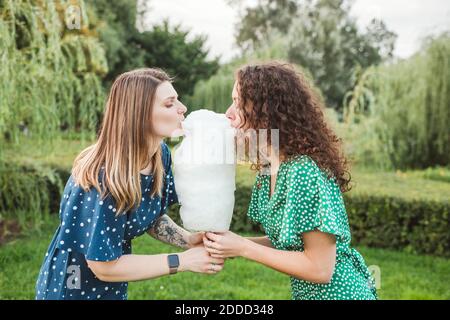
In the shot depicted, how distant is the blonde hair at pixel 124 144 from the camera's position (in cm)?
195

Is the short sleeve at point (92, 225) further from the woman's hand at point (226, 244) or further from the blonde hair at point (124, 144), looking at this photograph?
the woman's hand at point (226, 244)

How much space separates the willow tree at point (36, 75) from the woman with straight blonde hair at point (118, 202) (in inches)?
132

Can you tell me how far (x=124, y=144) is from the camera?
2031 millimetres

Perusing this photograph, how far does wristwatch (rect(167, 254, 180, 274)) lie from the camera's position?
2.08 m

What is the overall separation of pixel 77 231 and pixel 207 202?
0.49m

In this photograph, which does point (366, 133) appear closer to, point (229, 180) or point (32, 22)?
point (32, 22)

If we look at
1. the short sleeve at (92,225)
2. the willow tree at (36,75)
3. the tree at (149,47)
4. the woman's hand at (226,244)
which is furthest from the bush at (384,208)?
the tree at (149,47)

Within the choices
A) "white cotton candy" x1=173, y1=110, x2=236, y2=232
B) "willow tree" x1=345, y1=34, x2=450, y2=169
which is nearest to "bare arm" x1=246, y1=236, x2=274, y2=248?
"white cotton candy" x1=173, y1=110, x2=236, y2=232

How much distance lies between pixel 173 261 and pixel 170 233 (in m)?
0.37

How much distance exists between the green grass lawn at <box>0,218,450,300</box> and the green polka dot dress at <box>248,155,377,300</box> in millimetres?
2790

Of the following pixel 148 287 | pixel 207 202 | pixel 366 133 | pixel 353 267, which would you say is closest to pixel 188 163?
pixel 207 202

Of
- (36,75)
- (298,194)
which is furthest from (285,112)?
(36,75)

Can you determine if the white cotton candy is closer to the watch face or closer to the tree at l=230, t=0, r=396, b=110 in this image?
the watch face

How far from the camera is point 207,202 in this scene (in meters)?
Answer: 1.97
